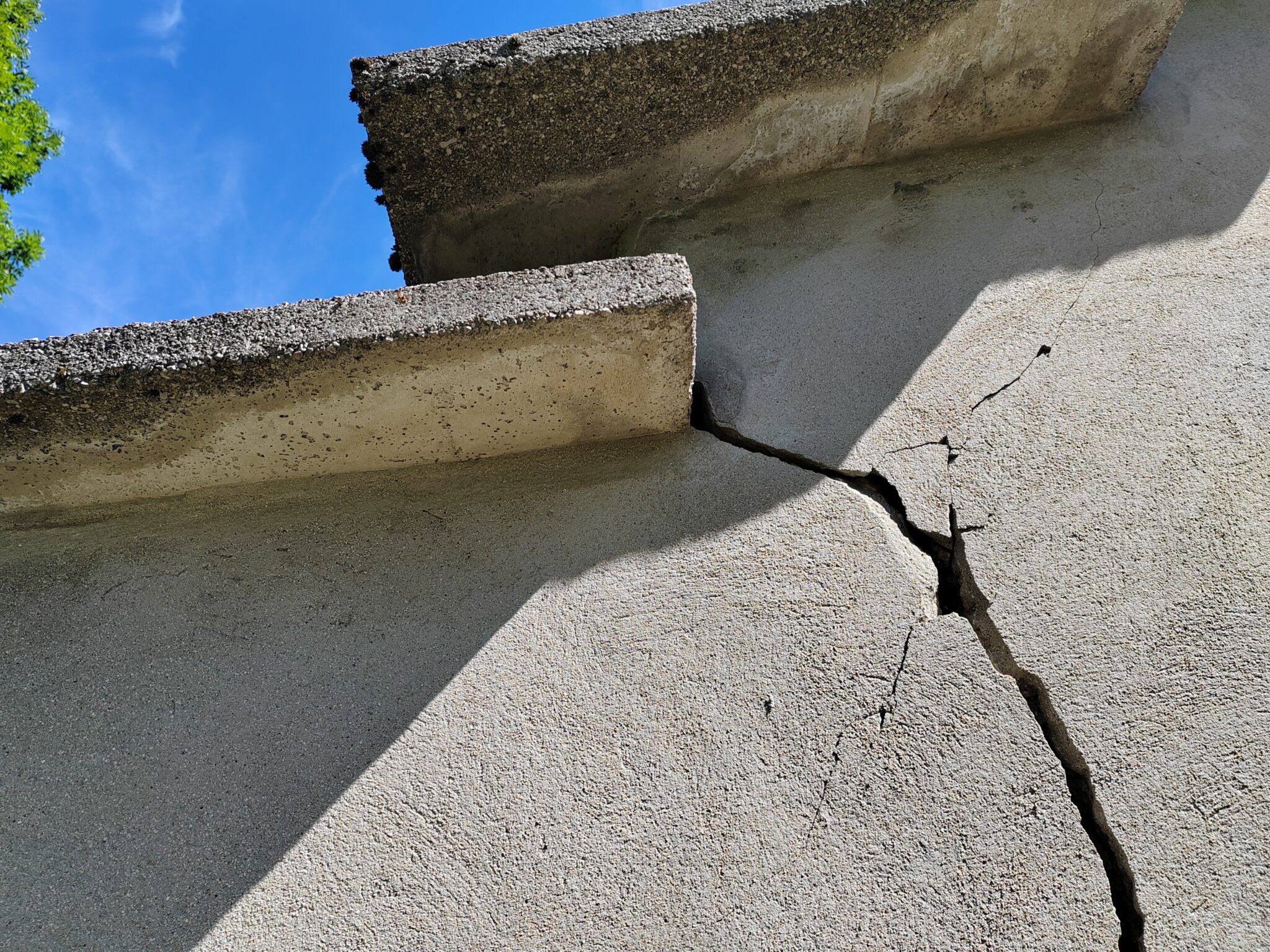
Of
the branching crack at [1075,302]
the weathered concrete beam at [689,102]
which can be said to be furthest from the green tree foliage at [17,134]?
the branching crack at [1075,302]

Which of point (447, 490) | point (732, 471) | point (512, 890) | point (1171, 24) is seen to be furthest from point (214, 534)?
point (1171, 24)

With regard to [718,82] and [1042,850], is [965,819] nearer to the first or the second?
[1042,850]

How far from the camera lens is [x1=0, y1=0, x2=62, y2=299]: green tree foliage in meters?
6.87

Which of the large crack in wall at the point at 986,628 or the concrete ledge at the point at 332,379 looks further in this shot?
the concrete ledge at the point at 332,379

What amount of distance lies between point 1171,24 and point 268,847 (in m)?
3.45

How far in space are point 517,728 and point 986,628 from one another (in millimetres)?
1036

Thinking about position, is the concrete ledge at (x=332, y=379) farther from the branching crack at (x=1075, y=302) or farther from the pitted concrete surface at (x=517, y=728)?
the branching crack at (x=1075, y=302)

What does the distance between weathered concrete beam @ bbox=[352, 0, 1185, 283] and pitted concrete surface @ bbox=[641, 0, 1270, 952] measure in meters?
0.13

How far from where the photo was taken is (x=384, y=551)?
6.66 feet

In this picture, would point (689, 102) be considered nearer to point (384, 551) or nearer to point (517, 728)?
point (384, 551)

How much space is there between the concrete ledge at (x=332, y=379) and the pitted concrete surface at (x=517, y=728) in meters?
0.14

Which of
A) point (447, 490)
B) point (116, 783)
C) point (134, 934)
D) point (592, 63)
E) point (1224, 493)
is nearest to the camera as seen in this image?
point (134, 934)

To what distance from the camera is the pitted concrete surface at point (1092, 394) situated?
1.66 m

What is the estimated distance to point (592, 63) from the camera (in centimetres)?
242
